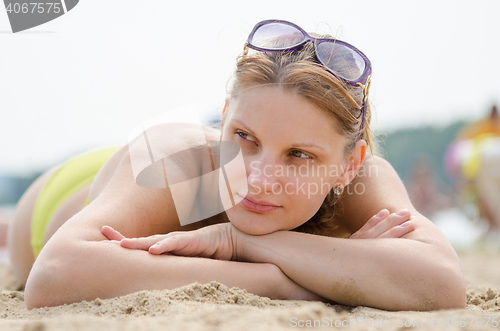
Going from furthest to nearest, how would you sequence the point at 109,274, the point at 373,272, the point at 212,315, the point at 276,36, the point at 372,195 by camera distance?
the point at 372,195 → the point at 276,36 → the point at 373,272 → the point at 109,274 → the point at 212,315

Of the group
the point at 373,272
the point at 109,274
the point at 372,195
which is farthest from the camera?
the point at 372,195

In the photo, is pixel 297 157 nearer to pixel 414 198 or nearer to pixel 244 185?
pixel 244 185

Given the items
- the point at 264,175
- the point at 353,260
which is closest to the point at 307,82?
the point at 264,175

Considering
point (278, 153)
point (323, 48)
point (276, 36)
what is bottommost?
point (278, 153)

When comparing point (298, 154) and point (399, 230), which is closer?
point (298, 154)

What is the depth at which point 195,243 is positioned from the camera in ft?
6.34

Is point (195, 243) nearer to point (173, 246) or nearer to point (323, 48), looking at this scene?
point (173, 246)

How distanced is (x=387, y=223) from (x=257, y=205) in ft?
2.31

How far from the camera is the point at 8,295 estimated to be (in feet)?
8.08

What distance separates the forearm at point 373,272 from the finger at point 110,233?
2.14 feet

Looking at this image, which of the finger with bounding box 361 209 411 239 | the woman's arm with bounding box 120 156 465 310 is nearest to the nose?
the woman's arm with bounding box 120 156 465 310

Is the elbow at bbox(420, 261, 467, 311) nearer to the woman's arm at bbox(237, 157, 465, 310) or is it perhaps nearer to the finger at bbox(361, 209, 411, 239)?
the woman's arm at bbox(237, 157, 465, 310)

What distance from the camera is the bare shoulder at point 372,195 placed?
238 centimetres

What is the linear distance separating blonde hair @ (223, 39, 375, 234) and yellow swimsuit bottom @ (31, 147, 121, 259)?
1.63 m
